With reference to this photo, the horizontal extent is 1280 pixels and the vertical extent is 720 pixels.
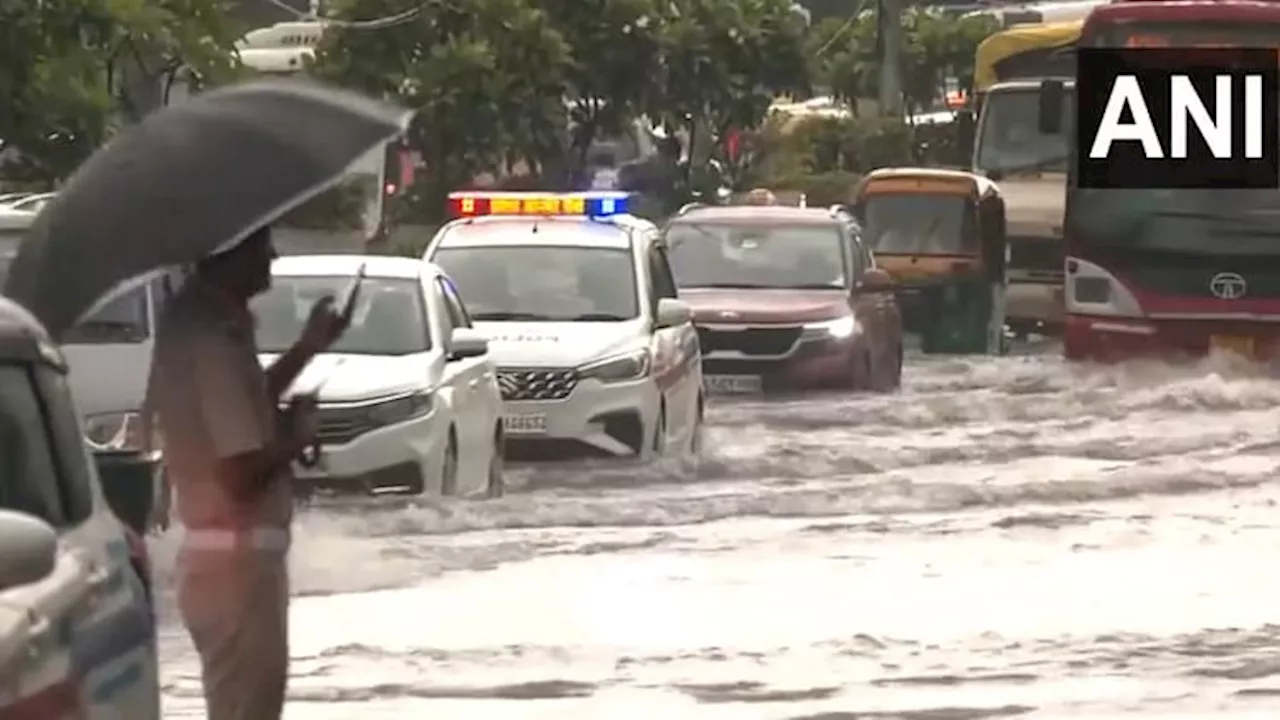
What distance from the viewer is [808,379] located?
23.5 meters

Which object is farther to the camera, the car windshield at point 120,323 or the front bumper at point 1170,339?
the front bumper at point 1170,339

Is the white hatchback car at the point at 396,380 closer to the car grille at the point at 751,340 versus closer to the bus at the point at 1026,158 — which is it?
the car grille at the point at 751,340

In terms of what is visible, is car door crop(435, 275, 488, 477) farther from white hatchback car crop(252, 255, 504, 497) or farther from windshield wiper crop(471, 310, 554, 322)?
windshield wiper crop(471, 310, 554, 322)

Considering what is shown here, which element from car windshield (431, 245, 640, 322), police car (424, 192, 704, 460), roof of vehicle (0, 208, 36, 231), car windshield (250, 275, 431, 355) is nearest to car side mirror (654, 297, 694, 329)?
police car (424, 192, 704, 460)

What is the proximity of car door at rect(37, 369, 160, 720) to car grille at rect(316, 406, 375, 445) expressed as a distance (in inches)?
361

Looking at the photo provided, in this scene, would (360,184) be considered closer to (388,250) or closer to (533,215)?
(388,250)

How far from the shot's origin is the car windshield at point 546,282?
64.5ft

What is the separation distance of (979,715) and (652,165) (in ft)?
131

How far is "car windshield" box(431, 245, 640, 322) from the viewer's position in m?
19.7

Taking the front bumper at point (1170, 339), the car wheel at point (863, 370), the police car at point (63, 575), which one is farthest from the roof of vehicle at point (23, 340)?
the front bumper at point (1170, 339)

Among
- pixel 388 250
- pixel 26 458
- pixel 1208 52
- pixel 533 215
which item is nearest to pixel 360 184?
pixel 388 250

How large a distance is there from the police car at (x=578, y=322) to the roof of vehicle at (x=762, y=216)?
392 centimetres

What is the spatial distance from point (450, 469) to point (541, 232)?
13.0 feet

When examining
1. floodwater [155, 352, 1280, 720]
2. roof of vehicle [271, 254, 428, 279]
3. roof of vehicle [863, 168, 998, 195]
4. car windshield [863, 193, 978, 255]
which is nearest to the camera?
floodwater [155, 352, 1280, 720]
